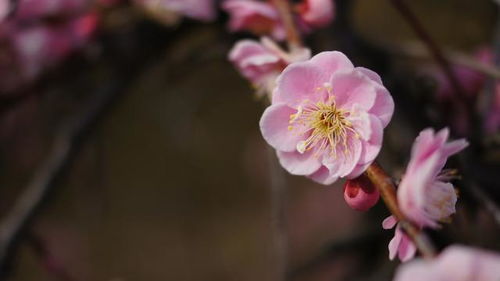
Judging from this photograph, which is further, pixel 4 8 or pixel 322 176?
pixel 4 8

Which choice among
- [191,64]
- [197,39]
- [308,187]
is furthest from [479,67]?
[308,187]

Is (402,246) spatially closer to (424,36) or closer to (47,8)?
(424,36)

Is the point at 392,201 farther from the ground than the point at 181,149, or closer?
farther from the ground

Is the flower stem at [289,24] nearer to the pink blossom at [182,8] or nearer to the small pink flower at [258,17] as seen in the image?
the small pink flower at [258,17]

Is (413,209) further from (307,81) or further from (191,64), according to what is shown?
(191,64)

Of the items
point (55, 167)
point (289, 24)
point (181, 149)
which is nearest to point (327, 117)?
point (289, 24)

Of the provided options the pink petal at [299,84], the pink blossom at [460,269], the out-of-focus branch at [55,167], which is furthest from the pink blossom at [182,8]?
the pink blossom at [460,269]
